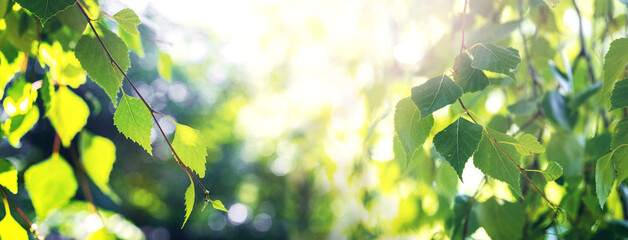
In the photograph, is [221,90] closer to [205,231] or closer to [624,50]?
[205,231]

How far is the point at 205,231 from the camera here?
3.96 metres

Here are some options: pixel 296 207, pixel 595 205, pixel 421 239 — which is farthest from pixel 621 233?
pixel 296 207

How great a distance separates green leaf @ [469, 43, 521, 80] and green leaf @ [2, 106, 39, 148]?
11.0 inches

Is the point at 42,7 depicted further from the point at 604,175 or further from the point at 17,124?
the point at 604,175

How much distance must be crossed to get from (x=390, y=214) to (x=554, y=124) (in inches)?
37.9

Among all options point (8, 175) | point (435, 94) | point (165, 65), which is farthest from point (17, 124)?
point (435, 94)

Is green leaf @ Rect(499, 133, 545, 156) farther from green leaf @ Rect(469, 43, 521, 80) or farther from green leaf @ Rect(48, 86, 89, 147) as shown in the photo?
green leaf @ Rect(48, 86, 89, 147)

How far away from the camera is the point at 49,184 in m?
0.32

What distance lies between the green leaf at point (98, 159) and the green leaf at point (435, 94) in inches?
11.2

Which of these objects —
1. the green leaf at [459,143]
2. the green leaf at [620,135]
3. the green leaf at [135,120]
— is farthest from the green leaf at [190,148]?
the green leaf at [620,135]

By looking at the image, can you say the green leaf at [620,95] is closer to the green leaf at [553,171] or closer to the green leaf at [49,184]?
the green leaf at [553,171]

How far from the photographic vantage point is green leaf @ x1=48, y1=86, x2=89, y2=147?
33cm

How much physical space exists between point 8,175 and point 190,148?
0.11 metres

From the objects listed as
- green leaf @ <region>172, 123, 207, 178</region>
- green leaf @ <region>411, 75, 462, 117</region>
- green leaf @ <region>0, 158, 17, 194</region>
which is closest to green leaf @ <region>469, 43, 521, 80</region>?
green leaf @ <region>411, 75, 462, 117</region>
